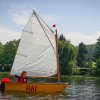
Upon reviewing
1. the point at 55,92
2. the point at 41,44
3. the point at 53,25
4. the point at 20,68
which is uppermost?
the point at 53,25

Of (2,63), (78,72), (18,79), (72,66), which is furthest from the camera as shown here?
(2,63)

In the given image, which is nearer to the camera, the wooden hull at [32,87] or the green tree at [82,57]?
the wooden hull at [32,87]

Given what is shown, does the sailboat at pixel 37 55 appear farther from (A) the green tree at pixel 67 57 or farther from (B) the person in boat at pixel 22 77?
(A) the green tree at pixel 67 57

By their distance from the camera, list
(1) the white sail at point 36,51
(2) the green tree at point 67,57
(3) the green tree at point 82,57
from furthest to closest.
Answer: (3) the green tree at point 82,57 < (2) the green tree at point 67,57 < (1) the white sail at point 36,51

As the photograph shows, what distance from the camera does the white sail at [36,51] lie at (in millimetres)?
35906

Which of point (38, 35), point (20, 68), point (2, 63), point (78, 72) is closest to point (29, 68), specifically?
point (20, 68)

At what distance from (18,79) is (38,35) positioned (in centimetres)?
571

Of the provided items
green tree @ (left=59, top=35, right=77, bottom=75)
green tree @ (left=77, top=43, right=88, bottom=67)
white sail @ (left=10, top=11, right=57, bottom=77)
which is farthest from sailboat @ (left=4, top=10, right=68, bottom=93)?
green tree @ (left=77, top=43, right=88, bottom=67)

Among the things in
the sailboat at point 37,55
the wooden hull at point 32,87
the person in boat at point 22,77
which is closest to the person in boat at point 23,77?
the person in boat at point 22,77

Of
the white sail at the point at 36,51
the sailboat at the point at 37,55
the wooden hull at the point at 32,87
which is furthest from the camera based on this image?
the white sail at the point at 36,51

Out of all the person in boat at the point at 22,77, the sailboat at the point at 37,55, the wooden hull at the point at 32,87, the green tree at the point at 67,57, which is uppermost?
the green tree at the point at 67,57

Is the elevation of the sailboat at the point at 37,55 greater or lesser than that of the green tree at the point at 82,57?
lesser

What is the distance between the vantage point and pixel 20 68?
35844 millimetres

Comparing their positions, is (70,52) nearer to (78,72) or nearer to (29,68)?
(78,72)
